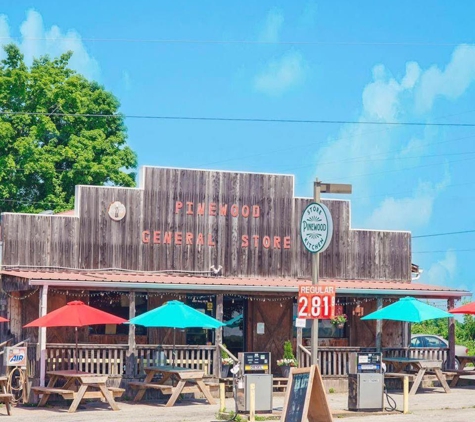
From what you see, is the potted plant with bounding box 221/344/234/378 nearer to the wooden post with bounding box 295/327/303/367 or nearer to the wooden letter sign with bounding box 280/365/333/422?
the wooden post with bounding box 295/327/303/367

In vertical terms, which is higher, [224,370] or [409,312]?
[409,312]

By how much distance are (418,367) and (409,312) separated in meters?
1.66

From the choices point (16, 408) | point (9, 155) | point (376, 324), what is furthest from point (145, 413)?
point (9, 155)

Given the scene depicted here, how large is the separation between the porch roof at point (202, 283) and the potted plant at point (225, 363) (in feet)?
5.72

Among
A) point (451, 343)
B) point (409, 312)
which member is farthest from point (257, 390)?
point (451, 343)

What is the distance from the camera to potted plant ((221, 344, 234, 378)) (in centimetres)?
2959

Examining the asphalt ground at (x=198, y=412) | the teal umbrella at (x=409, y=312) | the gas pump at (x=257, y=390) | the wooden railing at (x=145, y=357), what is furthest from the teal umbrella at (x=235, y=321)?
the gas pump at (x=257, y=390)

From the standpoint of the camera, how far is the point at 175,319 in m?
27.4

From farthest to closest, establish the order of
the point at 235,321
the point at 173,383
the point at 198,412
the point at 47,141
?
the point at 47,141 < the point at 235,321 < the point at 173,383 < the point at 198,412

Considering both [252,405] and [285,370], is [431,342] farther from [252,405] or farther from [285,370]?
[252,405]

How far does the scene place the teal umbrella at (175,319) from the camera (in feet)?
89.4

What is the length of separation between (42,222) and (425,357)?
1173 centimetres

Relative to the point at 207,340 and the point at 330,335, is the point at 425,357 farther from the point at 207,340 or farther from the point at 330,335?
the point at 207,340

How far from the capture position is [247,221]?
32625 millimetres
